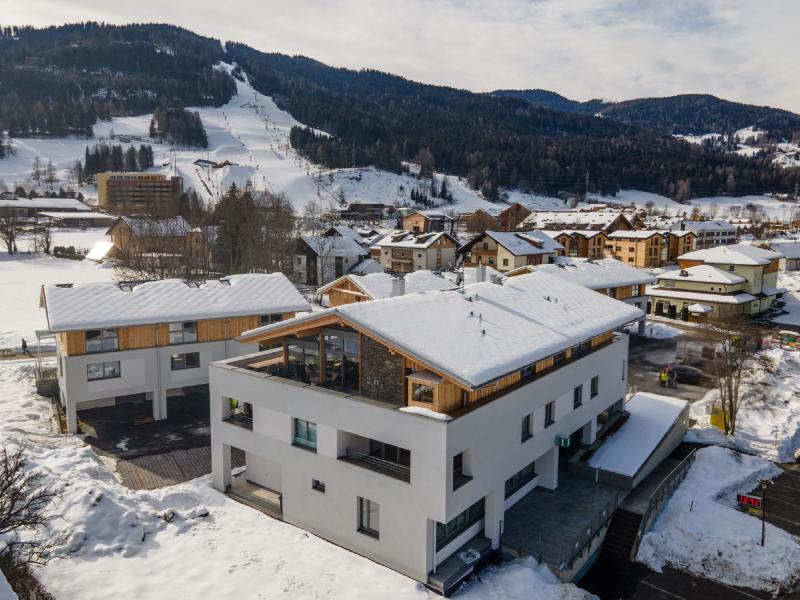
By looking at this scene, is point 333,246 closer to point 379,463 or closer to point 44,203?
point 379,463

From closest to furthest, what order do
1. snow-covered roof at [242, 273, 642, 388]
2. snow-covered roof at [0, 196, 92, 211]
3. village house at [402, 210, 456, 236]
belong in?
snow-covered roof at [242, 273, 642, 388] < village house at [402, 210, 456, 236] < snow-covered roof at [0, 196, 92, 211]

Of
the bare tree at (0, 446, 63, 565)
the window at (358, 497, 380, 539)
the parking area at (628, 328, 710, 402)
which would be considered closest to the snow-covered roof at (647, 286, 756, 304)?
the parking area at (628, 328, 710, 402)

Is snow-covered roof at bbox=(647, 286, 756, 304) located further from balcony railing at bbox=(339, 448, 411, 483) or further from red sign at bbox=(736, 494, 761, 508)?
balcony railing at bbox=(339, 448, 411, 483)

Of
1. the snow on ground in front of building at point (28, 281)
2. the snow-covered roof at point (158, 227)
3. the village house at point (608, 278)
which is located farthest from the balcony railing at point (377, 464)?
the snow-covered roof at point (158, 227)

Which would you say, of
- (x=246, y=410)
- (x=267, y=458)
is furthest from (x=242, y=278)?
(x=267, y=458)

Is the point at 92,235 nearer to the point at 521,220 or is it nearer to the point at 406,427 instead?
the point at 521,220


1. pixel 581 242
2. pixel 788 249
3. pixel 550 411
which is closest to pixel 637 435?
pixel 550 411

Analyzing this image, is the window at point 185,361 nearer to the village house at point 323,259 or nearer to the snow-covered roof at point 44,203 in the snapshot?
the village house at point 323,259
